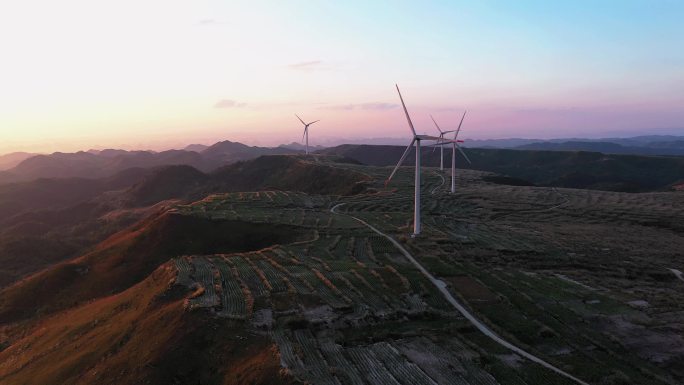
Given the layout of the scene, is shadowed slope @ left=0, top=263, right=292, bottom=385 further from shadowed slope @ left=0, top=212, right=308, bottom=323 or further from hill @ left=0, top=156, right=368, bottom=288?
hill @ left=0, top=156, right=368, bottom=288

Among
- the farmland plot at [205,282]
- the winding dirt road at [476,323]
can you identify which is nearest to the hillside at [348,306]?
the farmland plot at [205,282]

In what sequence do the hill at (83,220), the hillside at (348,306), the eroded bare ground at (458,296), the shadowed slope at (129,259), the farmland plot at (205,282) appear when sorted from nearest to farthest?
the eroded bare ground at (458,296) < the hillside at (348,306) < the farmland plot at (205,282) < the shadowed slope at (129,259) < the hill at (83,220)

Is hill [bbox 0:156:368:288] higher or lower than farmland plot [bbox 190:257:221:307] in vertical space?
lower

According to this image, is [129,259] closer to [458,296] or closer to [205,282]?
[205,282]

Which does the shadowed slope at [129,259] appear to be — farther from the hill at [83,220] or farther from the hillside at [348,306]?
the hill at [83,220]

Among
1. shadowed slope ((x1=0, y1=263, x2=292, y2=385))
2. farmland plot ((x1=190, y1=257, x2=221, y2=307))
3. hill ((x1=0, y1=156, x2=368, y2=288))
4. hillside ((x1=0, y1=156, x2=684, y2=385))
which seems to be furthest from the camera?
hill ((x1=0, y1=156, x2=368, y2=288))

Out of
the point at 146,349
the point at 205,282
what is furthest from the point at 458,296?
the point at 146,349

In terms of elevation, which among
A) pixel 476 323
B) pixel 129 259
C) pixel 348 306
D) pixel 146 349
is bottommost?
pixel 129 259

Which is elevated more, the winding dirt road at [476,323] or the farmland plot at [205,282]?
the farmland plot at [205,282]

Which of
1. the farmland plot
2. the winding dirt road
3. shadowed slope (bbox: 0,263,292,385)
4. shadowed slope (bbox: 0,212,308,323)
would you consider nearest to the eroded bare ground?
the farmland plot
